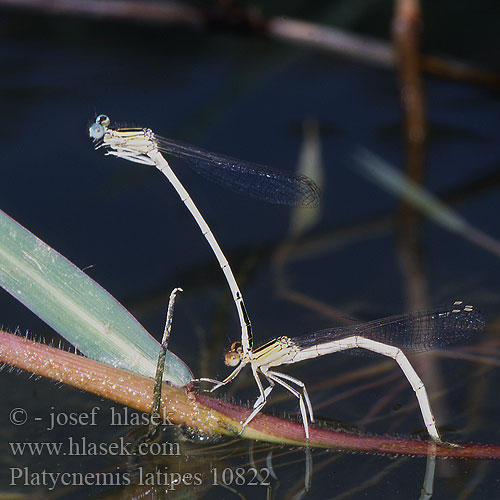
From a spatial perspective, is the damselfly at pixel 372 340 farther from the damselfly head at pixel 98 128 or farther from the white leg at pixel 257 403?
the damselfly head at pixel 98 128

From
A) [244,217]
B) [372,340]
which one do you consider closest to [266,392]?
[372,340]

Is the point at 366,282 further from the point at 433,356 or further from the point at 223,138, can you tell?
the point at 223,138

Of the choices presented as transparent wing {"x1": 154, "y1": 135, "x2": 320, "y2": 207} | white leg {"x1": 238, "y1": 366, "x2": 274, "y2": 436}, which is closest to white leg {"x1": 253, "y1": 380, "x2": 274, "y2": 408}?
white leg {"x1": 238, "y1": 366, "x2": 274, "y2": 436}

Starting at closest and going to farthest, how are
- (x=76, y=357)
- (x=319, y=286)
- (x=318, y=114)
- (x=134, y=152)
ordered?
(x=76, y=357)
(x=134, y=152)
(x=319, y=286)
(x=318, y=114)

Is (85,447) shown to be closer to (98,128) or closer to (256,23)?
(98,128)

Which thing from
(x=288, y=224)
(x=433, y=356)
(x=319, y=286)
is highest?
(x=288, y=224)

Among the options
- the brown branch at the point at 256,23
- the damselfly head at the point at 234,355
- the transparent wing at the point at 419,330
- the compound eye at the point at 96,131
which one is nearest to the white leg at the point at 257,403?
the damselfly head at the point at 234,355

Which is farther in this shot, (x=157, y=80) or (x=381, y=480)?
(x=157, y=80)

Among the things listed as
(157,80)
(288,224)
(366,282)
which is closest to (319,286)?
(366,282)
